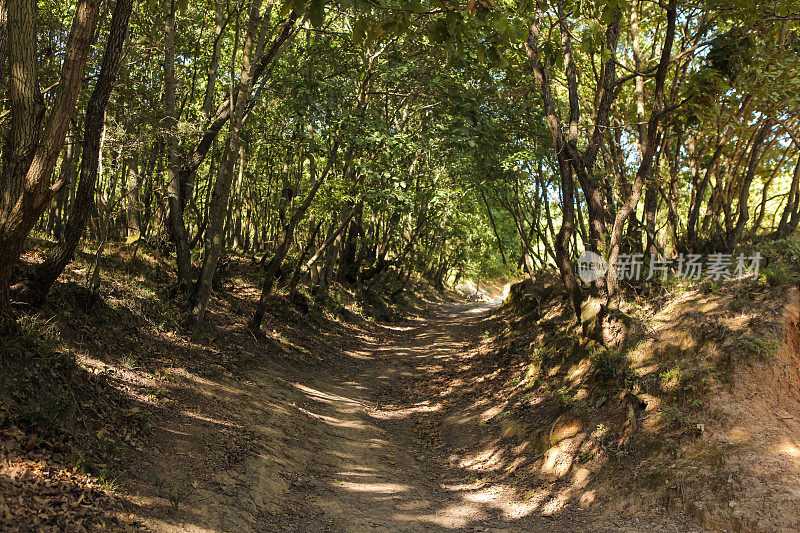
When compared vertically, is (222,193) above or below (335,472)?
above

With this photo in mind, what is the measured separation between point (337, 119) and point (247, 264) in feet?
27.5

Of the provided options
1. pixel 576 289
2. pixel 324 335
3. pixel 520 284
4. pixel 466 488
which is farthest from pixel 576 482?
pixel 520 284

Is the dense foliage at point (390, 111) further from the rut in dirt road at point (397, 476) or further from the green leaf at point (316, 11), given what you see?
the rut in dirt road at point (397, 476)

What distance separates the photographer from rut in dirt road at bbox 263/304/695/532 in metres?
5.85

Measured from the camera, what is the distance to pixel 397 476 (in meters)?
7.35

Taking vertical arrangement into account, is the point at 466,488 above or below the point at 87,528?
below

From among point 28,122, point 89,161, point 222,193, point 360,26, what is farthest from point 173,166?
point 360,26

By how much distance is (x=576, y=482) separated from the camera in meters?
6.62

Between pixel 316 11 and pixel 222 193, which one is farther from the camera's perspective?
pixel 222 193

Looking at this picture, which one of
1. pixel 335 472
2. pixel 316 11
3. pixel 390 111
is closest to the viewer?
pixel 316 11

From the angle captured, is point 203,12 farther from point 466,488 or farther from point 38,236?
point 466,488

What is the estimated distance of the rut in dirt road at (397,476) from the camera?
585 centimetres

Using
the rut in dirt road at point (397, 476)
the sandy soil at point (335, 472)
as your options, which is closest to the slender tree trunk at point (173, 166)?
the sandy soil at point (335, 472)

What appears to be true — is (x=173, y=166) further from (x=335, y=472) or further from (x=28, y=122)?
(x=335, y=472)
